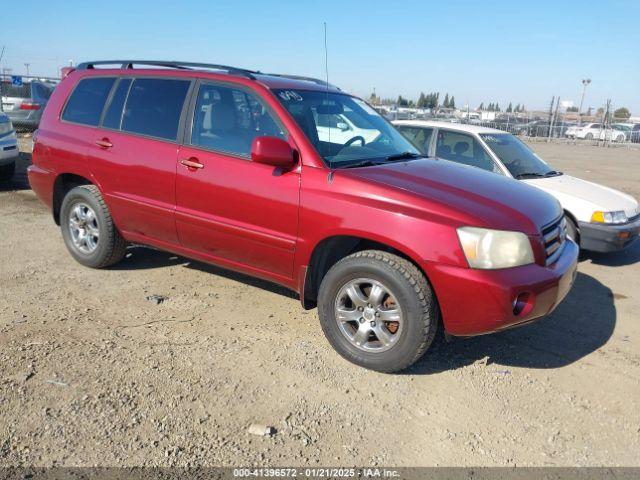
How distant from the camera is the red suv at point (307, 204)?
337cm

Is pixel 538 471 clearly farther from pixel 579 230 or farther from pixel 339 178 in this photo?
pixel 579 230

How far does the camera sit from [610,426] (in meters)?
3.21

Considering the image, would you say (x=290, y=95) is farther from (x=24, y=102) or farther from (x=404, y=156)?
(x=24, y=102)

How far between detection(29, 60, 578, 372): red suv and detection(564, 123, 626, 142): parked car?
3178 centimetres

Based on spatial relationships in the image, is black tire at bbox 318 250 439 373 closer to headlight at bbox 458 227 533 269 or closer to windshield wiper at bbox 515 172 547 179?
headlight at bbox 458 227 533 269

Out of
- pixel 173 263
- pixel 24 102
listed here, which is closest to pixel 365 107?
pixel 173 263

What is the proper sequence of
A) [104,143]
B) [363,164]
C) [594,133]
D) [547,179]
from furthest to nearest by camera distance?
[594,133], [547,179], [104,143], [363,164]

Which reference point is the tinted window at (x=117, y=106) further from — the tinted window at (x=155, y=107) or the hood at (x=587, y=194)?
the hood at (x=587, y=194)

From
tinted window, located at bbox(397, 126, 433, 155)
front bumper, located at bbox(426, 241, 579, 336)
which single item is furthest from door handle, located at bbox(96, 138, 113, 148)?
tinted window, located at bbox(397, 126, 433, 155)

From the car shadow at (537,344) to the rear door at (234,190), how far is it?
126 centimetres

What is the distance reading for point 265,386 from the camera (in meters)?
3.40

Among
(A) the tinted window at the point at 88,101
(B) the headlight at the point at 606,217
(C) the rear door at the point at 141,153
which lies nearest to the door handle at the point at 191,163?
(C) the rear door at the point at 141,153

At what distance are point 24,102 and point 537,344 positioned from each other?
633 inches

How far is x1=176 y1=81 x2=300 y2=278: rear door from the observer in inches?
154
